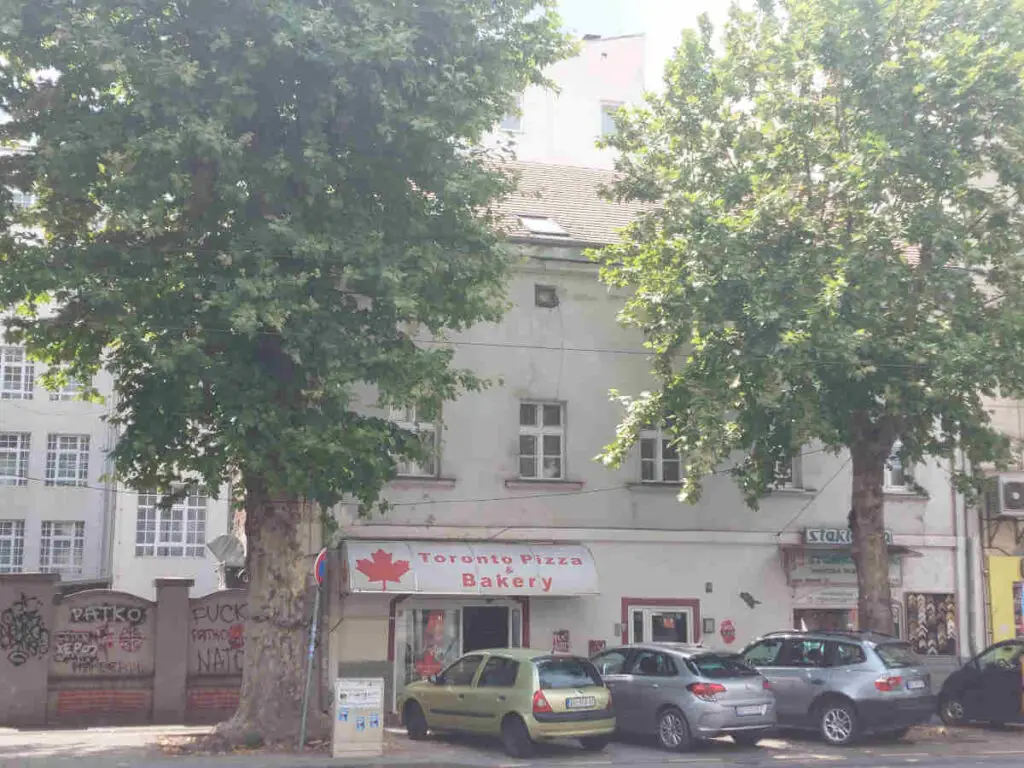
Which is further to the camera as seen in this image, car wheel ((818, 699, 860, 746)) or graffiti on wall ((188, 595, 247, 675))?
graffiti on wall ((188, 595, 247, 675))

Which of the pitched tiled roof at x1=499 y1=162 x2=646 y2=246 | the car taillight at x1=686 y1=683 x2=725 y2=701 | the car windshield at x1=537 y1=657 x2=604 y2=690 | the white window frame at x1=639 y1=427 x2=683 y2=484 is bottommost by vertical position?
the car taillight at x1=686 y1=683 x2=725 y2=701

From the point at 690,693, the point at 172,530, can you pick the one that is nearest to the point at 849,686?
the point at 690,693

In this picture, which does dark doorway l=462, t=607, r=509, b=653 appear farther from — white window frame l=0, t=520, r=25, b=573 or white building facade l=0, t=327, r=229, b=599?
white window frame l=0, t=520, r=25, b=573

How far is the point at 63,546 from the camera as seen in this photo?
39.7 meters

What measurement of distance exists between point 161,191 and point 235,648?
31.9ft

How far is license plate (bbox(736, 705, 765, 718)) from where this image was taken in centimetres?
1611

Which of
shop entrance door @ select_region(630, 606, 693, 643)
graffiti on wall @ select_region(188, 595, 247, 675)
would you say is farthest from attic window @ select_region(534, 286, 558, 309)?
graffiti on wall @ select_region(188, 595, 247, 675)

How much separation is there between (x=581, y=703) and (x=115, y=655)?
30.1 ft

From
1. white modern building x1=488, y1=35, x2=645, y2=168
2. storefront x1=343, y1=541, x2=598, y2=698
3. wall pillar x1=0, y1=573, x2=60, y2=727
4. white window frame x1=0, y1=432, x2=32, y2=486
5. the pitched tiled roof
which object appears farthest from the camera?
white modern building x1=488, y1=35, x2=645, y2=168

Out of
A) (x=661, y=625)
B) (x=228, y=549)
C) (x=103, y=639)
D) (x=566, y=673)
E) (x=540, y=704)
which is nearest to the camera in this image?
(x=540, y=704)

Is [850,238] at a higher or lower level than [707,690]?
higher

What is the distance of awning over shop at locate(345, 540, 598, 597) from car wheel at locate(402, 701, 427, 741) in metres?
2.68

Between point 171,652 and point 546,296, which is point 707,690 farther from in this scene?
point 171,652

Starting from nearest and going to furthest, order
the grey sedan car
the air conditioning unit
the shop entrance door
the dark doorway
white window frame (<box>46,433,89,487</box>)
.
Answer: the grey sedan car
the dark doorway
the shop entrance door
the air conditioning unit
white window frame (<box>46,433,89,487</box>)
